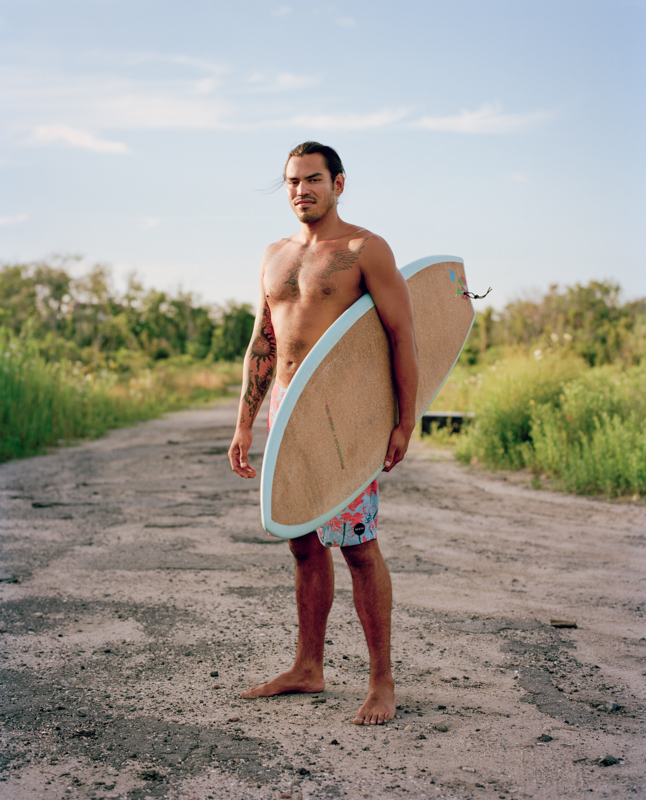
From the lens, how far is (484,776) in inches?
79.6

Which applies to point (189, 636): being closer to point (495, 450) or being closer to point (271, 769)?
point (271, 769)

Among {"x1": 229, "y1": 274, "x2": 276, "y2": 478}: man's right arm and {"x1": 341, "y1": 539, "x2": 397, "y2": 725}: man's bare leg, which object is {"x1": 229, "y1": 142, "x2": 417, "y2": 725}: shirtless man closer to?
{"x1": 341, "y1": 539, "x2": 397, "y2": 725}: man's bare leg

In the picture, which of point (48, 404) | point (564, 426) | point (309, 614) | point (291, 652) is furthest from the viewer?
point (48, 404)

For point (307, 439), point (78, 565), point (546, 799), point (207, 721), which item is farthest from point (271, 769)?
point (78, 565)

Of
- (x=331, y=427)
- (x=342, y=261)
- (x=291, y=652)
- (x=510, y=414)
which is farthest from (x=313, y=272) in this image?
(x=510, y=414)

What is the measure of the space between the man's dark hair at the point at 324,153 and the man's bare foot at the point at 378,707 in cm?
179

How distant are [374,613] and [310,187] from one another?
1469 millimetres

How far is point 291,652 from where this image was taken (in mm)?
3021

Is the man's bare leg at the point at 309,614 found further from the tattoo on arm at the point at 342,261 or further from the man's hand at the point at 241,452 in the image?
the tattoo on arm at the point at 342,261

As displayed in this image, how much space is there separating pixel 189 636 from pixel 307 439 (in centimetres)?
142

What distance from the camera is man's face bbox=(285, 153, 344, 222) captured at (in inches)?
94.0

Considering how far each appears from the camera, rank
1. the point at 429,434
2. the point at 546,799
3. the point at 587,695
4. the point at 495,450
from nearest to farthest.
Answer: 1. the point at 546,799
2. the point at 587,695
3. the point at 495,450
4. the point at 429,434

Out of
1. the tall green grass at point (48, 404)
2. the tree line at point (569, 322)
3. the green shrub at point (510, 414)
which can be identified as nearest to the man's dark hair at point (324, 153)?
the green shrub at point (510, 414)

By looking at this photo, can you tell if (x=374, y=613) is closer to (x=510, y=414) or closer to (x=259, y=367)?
(x=259, y=367)
